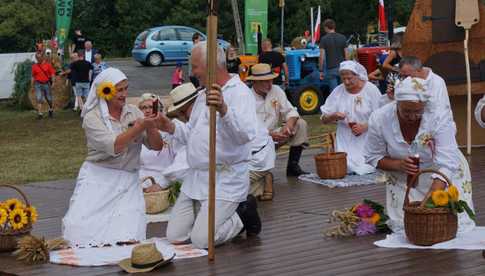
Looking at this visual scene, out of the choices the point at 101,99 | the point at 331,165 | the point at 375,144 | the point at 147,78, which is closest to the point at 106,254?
the point at 101,99

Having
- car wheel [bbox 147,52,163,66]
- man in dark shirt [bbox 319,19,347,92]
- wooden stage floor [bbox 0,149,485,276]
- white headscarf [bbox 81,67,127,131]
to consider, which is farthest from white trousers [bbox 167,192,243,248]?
car wheel [bbox 147,52,163,66]

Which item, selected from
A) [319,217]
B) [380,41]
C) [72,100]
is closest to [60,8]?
[72,100]

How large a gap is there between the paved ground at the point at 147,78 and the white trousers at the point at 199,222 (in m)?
20.3

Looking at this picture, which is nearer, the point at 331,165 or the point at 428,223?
the point at 428,223

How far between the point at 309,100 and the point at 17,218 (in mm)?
14974

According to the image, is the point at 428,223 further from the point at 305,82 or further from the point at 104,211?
the point at 305,82

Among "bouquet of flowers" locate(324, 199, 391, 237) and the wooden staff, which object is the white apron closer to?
the wooden staff

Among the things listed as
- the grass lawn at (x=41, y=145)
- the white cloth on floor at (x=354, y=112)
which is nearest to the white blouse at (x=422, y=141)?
the white cloth on floor at (x=354, y=112)

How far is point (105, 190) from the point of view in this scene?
759cm

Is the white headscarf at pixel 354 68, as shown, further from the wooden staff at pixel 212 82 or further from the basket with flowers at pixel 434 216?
the wooden staff at pixel 212 82

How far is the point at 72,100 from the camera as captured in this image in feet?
86.8

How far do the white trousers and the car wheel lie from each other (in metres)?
29.9

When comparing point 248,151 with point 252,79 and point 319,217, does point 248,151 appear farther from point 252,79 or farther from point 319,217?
point 252,79

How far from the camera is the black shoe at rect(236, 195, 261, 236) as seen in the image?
7594mm
